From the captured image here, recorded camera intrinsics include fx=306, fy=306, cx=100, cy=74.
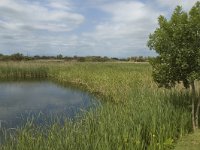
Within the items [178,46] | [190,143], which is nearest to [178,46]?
[178,46]

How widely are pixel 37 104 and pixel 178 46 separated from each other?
10472 millimetres

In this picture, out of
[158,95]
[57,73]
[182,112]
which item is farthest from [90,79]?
[182,112]

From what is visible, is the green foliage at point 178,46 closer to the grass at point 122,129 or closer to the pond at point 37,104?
the grass at point 122,129

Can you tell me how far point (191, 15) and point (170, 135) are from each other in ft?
9.92

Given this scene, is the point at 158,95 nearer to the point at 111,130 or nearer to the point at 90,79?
the point at 111,130

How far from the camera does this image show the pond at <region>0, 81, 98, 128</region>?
11.4m

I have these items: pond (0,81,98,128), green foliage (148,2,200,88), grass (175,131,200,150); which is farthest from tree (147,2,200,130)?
pond (0,81,98,128)

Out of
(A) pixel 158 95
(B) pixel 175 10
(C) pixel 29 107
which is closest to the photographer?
(B) pixel 175 10

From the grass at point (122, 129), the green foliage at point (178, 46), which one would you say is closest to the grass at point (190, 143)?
the grass at point (122, 129)

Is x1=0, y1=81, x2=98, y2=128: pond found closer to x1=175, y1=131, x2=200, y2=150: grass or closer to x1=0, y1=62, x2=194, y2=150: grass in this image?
x1=0, y1=62, x2=194, y2=150: grass

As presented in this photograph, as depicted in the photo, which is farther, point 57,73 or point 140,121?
point 57,73

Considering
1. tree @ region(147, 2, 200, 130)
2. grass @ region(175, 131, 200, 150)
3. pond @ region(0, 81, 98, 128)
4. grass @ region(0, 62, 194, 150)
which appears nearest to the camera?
grass @ region(0, 62, 194, 150)

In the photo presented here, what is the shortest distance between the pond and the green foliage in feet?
10.3

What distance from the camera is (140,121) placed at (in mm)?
7457
